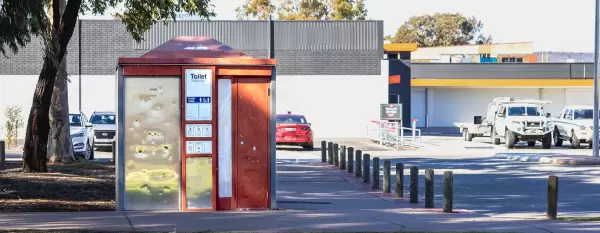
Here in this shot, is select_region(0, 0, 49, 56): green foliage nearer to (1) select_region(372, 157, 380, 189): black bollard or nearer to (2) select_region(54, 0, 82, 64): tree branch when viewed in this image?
(2) select_region(54, 0, 82, 64): tree branch

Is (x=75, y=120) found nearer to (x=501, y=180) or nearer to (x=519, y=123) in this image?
(x=501, y=180)

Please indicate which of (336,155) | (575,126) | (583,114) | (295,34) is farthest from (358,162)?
(295,34)

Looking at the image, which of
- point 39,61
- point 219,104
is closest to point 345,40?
point 39,61

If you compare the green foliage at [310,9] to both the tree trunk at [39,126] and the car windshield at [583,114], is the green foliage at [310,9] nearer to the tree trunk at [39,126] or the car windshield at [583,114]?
the car windshield at [583,114]

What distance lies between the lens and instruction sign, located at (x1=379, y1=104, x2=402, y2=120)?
43.2m

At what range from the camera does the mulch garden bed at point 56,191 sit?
15156 mm

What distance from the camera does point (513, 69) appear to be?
63.2 m

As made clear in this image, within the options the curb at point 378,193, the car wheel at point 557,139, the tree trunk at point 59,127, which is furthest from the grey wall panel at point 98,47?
the curb at point 378,193

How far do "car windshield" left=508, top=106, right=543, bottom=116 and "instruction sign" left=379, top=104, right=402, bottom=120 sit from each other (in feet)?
18.7

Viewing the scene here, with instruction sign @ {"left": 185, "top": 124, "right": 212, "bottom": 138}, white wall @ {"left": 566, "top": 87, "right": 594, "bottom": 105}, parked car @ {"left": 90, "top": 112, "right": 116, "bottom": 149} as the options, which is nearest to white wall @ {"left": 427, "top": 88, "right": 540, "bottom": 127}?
white wall @ {"left": 566, "top": 87, "right": 594, "bottom": 105}

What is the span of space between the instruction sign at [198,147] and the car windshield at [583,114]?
26886mm

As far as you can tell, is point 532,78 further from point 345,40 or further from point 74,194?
point 74,194

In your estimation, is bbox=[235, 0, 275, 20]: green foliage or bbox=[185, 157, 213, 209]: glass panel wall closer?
bbox=[185, 157, 213, 209]: glass panel wall

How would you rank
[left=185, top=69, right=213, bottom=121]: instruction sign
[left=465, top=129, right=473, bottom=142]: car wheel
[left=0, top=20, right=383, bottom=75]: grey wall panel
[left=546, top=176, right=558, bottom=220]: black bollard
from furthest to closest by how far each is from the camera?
[left=0, top=20, right=383, bottom=75]: grey wall panel → [left=465, top=129, right=473, bottom=142]: car wheel → [left=546, top=176, right=558, bottom=220]: black bollard → [left=185, top=69, right=213, bottom=121]: instruction sign
